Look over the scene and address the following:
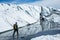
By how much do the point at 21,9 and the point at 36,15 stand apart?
45.6ft

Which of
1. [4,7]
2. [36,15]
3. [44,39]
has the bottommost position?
[36,15]

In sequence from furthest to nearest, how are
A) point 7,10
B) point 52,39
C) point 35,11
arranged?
point 35,11 → point 7,10 → point 52,39

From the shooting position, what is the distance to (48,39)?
1447cm

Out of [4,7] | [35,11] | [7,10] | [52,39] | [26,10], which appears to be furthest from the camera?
[35,11]

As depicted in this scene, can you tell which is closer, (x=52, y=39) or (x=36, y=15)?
(x=52, y=39)

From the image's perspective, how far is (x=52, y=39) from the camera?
1446 centimetres

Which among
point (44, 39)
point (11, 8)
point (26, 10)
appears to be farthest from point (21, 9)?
point (44, 39)

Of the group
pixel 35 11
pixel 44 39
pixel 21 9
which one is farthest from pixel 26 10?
pixel 44 39

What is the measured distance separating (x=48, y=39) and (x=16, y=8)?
379 feet

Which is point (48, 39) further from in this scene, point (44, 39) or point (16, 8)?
point (16, 8)

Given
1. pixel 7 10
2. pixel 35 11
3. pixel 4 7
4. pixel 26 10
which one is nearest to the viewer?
pixel 7 10

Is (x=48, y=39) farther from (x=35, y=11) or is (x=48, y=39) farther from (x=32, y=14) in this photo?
(x=35, y=11)

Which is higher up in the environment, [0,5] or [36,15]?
[0,5]

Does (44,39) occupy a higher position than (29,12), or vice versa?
(44,39)
